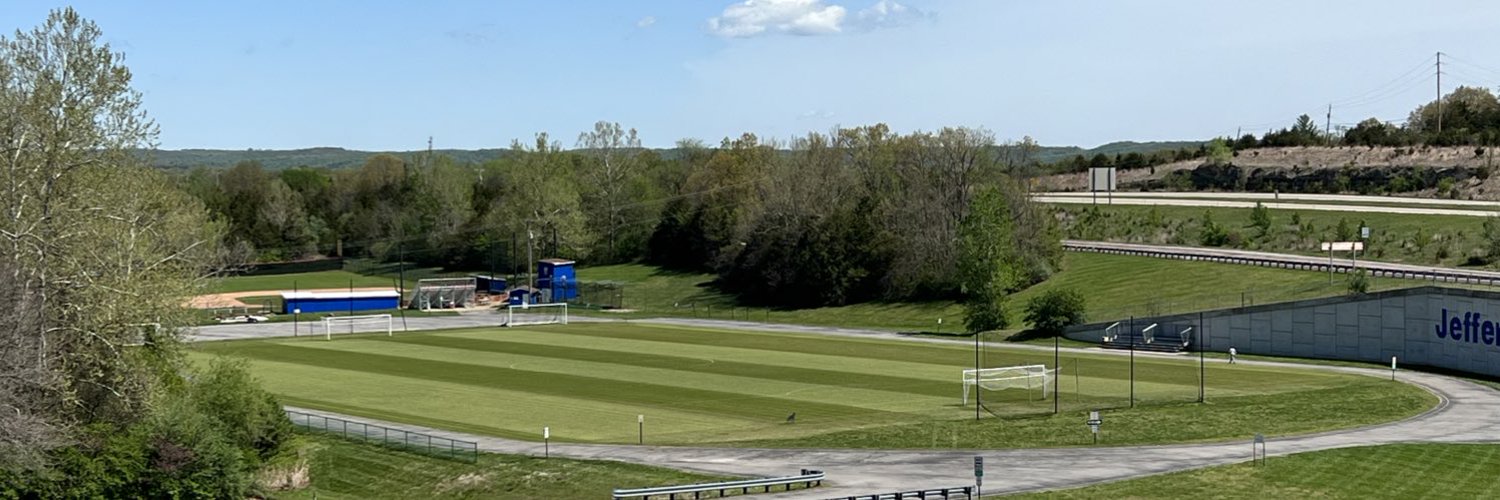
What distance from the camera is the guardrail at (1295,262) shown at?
84750mm

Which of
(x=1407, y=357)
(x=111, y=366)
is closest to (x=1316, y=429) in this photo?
(x=1407, y=357)

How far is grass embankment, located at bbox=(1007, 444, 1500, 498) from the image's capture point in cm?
4472

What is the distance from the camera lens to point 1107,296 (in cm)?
10306

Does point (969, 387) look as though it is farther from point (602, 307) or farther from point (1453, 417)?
point (602, 307)

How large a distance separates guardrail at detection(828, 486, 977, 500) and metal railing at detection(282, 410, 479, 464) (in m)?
16.1

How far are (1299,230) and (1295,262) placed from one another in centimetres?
1875

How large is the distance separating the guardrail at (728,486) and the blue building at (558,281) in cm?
8814

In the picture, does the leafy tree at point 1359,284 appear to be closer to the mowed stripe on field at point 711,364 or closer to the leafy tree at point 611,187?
the mowed stripe on field at point 711,364

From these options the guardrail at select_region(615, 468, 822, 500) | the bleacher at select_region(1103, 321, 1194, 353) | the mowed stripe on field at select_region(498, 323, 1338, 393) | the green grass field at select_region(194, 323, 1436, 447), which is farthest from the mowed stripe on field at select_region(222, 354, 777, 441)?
the bleacher at select_region(1103, 321, 1194, 353)

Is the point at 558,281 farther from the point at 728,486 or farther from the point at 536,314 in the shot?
the point at 728,486

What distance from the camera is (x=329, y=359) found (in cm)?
8906

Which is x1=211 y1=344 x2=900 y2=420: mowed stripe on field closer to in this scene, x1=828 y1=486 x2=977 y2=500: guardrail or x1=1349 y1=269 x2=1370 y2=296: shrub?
x1=828 y1=486 x2=977 y2=500: guardrail

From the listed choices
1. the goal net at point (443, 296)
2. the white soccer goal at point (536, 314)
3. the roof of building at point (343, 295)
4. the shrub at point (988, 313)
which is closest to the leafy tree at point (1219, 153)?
the white soccer goal at point (536, 314)

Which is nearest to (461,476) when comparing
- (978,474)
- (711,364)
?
(978,474)
